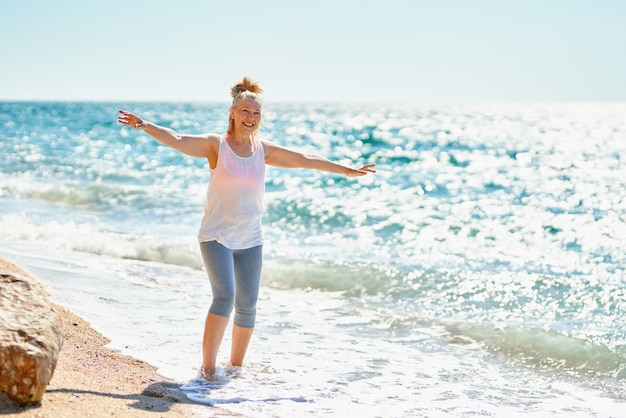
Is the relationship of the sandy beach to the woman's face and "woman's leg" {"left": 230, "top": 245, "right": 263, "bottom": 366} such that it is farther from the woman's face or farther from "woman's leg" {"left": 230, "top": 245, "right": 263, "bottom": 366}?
the woman's face

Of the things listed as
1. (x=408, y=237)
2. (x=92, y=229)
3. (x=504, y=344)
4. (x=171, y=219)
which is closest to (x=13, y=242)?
(x=92, y=229)

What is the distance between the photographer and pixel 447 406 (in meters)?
5.32

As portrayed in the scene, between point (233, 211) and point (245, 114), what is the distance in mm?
664

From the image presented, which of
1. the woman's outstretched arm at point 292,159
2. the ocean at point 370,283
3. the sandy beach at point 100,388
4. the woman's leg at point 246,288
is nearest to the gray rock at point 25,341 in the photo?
the sandy beach at point 100,388

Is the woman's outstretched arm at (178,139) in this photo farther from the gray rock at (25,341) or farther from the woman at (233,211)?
the gray rock at (25,341)

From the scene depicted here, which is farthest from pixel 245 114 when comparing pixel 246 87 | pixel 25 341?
pixel 25 341

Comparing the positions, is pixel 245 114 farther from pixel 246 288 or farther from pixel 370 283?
pixel 370 283

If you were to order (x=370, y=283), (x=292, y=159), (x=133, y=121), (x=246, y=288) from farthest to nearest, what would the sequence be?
1. (x=370, y=283)
2. (x=292, y=159)
3. (x=246, y=288)
4. (x=133, y=121)

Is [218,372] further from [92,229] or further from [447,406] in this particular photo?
[92,229]

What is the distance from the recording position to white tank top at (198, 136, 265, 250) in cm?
523

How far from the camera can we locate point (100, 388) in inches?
187

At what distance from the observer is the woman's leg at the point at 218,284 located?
5199mm

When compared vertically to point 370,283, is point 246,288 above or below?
above

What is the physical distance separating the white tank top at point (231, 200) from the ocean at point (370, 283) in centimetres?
46
